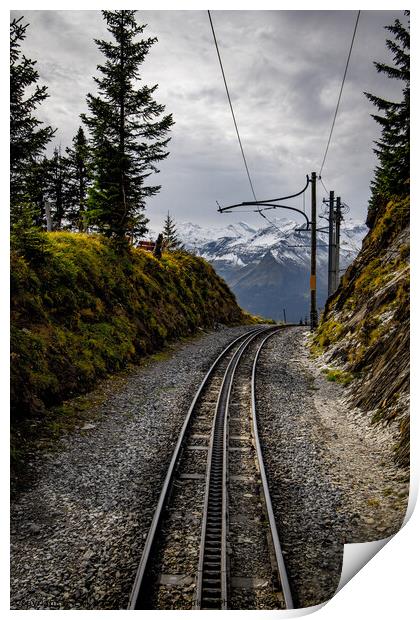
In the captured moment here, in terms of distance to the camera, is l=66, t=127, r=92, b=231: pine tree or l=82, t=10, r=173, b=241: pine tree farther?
l=66, t=127, r=92, b=231: pine tree

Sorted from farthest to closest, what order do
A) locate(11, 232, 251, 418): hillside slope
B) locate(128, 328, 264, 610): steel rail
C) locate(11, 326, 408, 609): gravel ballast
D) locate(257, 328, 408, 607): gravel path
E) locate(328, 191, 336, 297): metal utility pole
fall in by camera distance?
1. locate(328, 191, 336, 297): metal utility pole
2. locate(11, 232, 251, 418): hillside slope
3. locate(257, 328, 408, 607): gravel path
4. locate(11, 326, 408, 609): gravel ballast
5. locate(128, 328, 264, 610): steel rail

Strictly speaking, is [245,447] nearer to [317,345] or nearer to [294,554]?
[294,554]

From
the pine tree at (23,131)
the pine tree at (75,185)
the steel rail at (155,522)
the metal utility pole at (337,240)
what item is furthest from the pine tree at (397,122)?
the pine tree at (75,185)

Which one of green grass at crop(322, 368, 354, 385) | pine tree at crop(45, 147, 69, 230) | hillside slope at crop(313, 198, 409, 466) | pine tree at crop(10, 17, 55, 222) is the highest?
pine tree at crop(45, 147, 69, 230)

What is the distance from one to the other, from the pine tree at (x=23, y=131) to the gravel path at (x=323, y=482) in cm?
717

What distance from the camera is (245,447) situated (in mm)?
7598

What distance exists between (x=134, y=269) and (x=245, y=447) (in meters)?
12.6

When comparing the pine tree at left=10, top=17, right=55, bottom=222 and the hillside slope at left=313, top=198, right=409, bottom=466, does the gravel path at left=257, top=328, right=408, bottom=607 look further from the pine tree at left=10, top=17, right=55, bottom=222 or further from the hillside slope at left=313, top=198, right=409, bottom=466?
the pine tree at left=10, top=17, right=55, bottom=222

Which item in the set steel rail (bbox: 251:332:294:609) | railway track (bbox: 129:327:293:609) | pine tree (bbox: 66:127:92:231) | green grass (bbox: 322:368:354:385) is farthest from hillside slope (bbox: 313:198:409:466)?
pine tree (bbox: 66:127:92:231)

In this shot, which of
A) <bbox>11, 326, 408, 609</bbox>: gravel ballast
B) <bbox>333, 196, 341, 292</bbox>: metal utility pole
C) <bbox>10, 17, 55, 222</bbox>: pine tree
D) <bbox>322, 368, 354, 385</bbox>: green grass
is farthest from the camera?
<bbox>333, 196, 341, 292</bbox>: metal utility pole

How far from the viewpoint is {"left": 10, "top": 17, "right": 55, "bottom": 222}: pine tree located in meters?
6.27

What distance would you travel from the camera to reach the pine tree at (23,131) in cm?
627

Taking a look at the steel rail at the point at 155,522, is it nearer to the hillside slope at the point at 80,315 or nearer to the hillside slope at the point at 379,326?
the hillside slope at the point at 80,315
